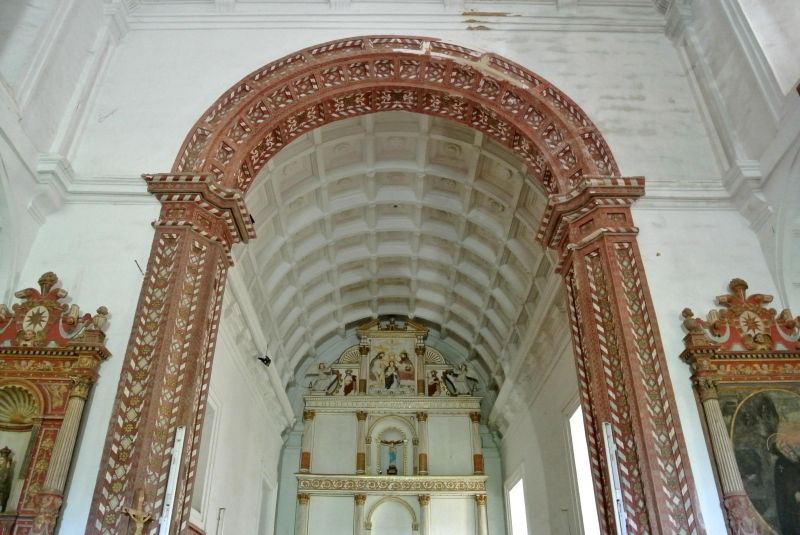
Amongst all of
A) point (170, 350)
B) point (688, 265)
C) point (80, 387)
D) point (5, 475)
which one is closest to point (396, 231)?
point (688, 265)

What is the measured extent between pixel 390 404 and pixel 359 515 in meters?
2.82

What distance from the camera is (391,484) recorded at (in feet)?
50.9

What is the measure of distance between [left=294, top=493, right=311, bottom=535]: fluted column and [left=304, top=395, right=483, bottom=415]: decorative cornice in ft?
7.17

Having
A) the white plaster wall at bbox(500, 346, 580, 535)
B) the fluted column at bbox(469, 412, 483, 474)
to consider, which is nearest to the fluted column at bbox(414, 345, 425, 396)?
the fluted column at bbox(469, 412, 483, 474)

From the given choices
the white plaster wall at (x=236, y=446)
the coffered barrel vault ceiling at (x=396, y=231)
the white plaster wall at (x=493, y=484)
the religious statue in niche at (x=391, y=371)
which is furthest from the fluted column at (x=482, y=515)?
the white plaster wall at (x=236, y=446)

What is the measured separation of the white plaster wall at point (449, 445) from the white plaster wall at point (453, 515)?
2.15 feet

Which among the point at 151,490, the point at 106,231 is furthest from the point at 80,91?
the point at 151,490

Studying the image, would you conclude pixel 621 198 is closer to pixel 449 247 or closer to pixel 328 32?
pixel 328 32

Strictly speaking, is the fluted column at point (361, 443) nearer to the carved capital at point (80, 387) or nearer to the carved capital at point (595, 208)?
the carved capital at point (595, 208)

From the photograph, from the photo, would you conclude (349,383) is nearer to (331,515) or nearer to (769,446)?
(331,515)

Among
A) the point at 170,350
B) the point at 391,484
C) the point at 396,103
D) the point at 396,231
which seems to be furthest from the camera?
the point at 391,484

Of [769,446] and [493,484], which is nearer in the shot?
[769,446]

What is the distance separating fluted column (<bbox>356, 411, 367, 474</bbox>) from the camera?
15.8 meters

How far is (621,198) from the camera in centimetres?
814
